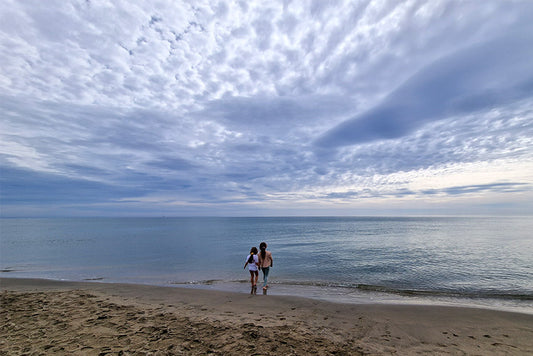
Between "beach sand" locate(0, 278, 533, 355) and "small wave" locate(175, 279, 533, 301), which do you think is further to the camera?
"small wave" locate(175, 279, 533, 301)

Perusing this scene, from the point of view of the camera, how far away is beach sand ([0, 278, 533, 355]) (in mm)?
6664

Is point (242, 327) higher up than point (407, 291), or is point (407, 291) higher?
point (242, 327)

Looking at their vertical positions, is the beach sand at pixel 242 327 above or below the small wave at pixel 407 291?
above

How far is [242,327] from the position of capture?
819 cm

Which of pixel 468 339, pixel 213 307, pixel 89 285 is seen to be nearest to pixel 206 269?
pixel 89 285

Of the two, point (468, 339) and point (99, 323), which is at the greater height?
point (99, 323)

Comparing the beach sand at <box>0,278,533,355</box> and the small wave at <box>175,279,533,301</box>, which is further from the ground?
the beach sand at <box>0,278,533,355</box>

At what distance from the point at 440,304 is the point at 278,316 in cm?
881

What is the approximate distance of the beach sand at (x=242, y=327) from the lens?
6664mm

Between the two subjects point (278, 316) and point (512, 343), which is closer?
point (512, 343)

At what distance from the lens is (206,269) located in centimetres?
2272

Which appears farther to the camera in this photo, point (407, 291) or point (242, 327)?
point (407, 291)

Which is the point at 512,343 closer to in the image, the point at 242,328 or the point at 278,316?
the point at 278,316

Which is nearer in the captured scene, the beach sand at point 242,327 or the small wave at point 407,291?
the beach sand at point 242,327
